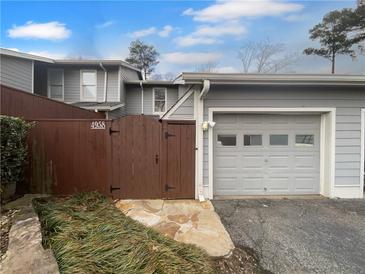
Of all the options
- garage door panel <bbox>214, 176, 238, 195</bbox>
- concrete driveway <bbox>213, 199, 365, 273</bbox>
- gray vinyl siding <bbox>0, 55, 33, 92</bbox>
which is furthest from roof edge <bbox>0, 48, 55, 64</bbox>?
concrete driveway <bbox>213, 199, 365, 273</bbox>

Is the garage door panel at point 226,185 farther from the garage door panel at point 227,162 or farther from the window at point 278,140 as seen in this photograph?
the window at point 278,140

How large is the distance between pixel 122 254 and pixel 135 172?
9.76 feet

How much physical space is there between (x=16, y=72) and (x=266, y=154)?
10710 millimetres

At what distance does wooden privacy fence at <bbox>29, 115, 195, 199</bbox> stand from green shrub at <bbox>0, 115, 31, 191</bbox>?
37.3 inches

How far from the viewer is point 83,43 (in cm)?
2242

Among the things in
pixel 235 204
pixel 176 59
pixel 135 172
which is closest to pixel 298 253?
pixel 235 204

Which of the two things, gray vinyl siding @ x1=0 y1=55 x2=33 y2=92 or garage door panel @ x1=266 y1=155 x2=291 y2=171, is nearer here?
garage door panel @ x1=266 y1=155 x2=291 y2=171

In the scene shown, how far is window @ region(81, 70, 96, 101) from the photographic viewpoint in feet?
41.1

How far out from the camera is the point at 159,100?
1500 cm

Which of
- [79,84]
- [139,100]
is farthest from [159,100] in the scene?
[79,84]

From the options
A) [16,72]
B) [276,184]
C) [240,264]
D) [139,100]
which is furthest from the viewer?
[139,100]

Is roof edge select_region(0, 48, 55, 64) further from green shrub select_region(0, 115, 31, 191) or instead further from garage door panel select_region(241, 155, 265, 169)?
garage door panel select_region(241, 155, 265, 169)

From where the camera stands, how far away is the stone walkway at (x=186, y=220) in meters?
3.70

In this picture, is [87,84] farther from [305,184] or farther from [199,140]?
[305,184]
